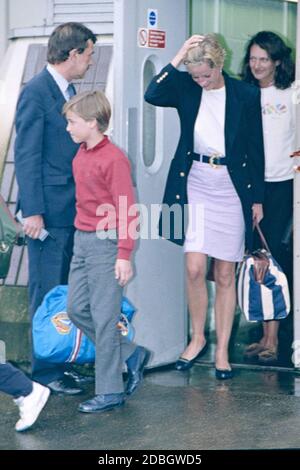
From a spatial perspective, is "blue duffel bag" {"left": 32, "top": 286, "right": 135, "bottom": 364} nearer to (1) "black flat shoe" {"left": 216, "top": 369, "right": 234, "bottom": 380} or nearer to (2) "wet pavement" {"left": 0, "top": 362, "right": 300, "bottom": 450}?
(2) "wet pavement" {"left": 0, "top": 362, "right": 300, "bottom": 450}

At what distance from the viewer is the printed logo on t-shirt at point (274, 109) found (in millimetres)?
7238

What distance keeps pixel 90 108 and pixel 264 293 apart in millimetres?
1574

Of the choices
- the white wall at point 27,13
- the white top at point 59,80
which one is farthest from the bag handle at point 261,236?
the white wall at point 27,13

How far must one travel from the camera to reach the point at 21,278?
7938 mm

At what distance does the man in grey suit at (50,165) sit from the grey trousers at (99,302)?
34 centimetres

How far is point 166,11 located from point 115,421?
2.42 meters

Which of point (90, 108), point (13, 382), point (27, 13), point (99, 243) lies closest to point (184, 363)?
point (99, 243)

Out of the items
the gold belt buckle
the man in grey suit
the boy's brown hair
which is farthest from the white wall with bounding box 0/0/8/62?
the boy's brown hair

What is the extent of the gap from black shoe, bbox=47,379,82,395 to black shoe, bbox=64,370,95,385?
11 cm

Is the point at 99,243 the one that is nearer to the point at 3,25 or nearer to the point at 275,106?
the point at 275,106

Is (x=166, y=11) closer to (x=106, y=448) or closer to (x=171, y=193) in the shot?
(x=171, y=193)

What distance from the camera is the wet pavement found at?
5691mm

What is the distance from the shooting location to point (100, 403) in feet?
20.4

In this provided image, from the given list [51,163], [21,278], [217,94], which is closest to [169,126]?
[217,94]
